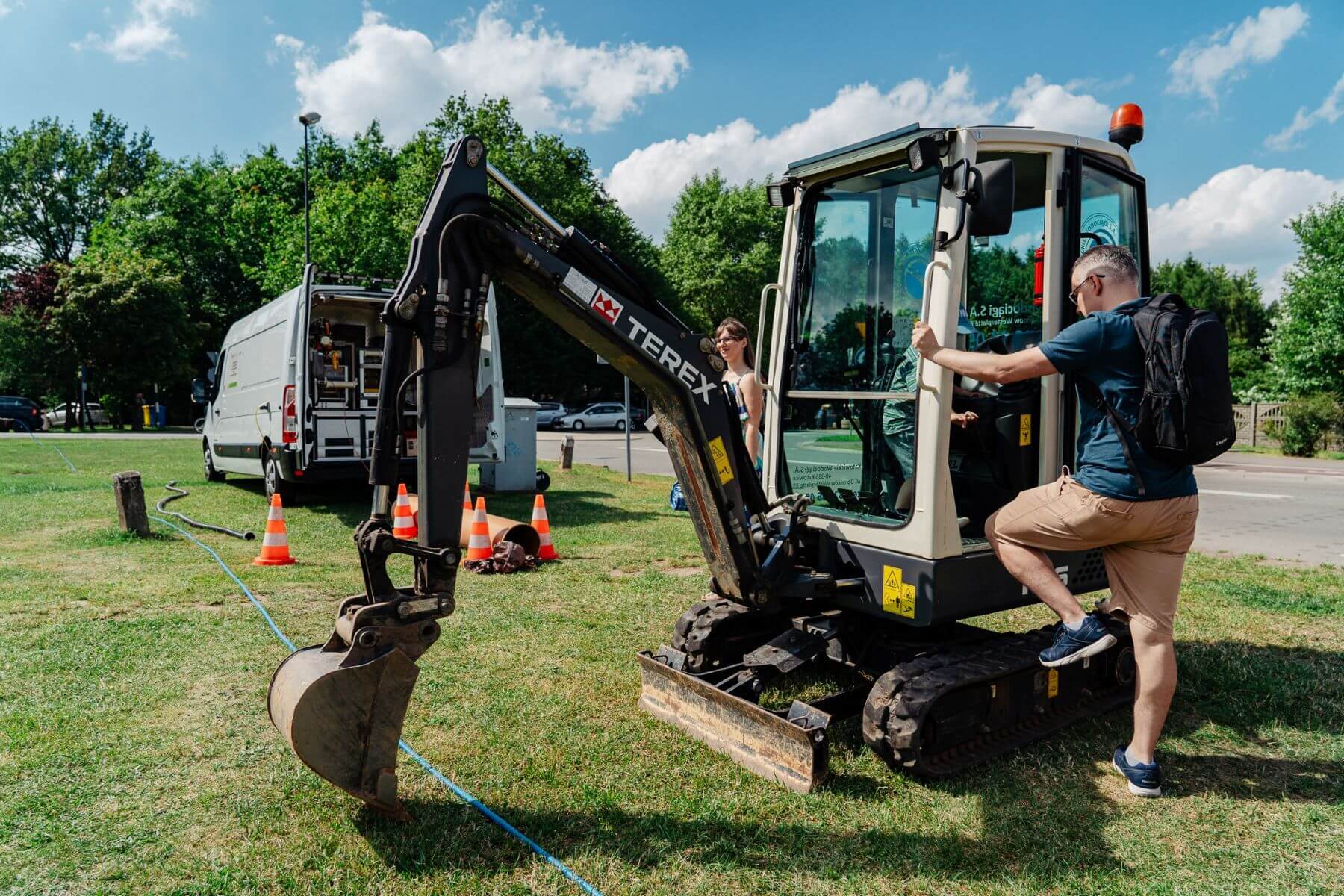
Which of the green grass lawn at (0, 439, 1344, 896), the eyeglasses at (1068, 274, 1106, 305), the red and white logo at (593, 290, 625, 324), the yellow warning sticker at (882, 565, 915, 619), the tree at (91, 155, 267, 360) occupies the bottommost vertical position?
the green grass lawn at (0, 439, 1344, 896)

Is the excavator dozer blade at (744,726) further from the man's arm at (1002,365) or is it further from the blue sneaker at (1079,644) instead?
the man's arm at (1002,365)

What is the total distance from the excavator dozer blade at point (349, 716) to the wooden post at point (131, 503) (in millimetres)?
7540

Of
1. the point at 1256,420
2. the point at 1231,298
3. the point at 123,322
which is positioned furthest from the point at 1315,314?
the point at 123,322

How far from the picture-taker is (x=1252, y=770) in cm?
405

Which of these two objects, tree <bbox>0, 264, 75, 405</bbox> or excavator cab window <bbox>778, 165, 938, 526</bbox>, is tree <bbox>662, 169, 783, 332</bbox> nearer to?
tree <bbox>0, 264, 75, 405</bbox>

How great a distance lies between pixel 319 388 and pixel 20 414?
3179cm

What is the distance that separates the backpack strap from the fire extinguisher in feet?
2.72

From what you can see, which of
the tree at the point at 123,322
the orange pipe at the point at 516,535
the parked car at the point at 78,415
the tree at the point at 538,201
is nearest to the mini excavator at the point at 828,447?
the orange pipe at the point at 516,535

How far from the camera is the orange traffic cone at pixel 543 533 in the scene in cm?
865

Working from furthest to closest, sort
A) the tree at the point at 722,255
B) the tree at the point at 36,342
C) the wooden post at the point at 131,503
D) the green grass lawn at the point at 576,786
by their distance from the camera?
1. the tree at the point at 722,255
2. the tree at the point at 36,342
3. the wooden post at the point at 131,503
4. the green grass lawn at the point at 576,786

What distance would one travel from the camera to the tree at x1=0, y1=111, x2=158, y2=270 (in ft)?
157

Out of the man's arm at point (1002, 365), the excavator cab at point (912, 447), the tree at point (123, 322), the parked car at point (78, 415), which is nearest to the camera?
the man's arm at point (1002, 365)

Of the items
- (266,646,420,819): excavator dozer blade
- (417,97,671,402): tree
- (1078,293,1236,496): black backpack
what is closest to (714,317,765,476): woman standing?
(1078,293,1236,496): black backpack

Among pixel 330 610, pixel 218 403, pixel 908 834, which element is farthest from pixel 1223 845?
pixel 218 403
